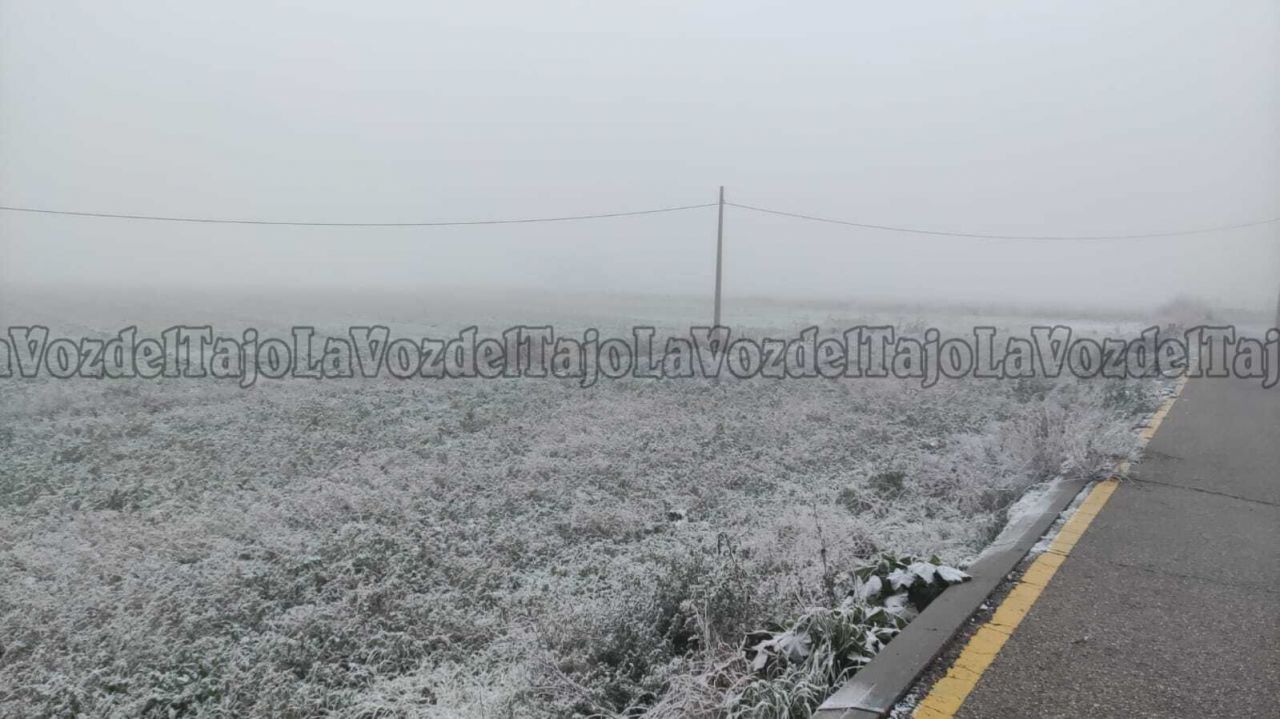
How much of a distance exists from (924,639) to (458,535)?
4.08m

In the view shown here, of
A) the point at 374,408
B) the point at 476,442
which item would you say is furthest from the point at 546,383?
the point at 476,442

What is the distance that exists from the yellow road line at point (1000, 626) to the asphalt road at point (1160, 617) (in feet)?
0.15

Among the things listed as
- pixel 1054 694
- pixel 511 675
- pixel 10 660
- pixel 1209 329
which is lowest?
pixel 10 660

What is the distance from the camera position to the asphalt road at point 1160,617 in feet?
9.53

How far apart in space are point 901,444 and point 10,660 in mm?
8960

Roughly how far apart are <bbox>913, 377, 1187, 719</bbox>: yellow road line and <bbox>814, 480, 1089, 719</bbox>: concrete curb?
10 centimetres

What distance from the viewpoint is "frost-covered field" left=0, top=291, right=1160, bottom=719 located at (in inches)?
149

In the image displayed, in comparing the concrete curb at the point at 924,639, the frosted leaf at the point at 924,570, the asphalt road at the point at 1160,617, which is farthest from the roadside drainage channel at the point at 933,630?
the asphalt road at the point at 1160,617

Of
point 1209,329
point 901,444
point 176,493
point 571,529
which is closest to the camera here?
point 571,529

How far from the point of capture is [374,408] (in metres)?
11.6

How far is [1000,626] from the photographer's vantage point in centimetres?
351

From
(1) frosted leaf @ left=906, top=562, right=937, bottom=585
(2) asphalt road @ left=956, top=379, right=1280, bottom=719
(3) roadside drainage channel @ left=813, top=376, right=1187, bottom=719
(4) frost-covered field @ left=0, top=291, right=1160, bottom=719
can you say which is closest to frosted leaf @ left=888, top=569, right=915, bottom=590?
(1) frosted leaf @ left=906, top=562, right=937, bottom=585

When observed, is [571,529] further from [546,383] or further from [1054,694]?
[546,383]

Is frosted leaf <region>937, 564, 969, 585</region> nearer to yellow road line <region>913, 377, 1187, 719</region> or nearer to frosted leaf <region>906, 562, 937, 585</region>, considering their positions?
frosted leaf <region>906, 562, 937, 585</region>
